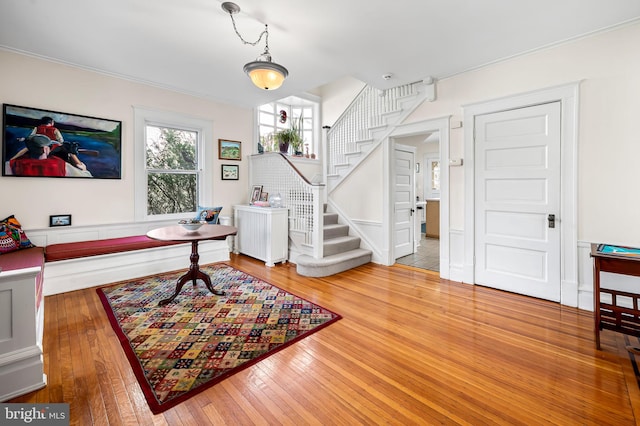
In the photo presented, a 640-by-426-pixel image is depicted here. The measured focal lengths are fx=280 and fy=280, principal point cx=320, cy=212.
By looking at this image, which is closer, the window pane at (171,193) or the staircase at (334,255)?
the staircase at (334,255)

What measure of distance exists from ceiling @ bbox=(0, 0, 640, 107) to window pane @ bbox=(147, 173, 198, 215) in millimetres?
1561

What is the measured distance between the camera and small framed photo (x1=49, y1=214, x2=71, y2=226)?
139 inches

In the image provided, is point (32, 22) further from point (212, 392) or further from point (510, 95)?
point (510, 95)

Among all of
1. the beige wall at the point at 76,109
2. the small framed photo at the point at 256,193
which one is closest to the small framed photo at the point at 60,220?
the beige wall at the point at 76,109

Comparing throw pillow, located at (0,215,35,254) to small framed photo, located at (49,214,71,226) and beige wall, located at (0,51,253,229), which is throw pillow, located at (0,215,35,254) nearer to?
beige wall, located at (0,51,253,229)

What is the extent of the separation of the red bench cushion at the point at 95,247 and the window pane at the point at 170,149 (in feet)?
4.22

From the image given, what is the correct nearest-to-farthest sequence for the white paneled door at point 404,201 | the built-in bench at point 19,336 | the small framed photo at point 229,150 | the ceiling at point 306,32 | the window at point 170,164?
the built-in bench at point 19,336 < the ceiling at point 306,32 < the window at point 170,164 < the white paneled door at point 404,201 < the small framed photo at point 229,150

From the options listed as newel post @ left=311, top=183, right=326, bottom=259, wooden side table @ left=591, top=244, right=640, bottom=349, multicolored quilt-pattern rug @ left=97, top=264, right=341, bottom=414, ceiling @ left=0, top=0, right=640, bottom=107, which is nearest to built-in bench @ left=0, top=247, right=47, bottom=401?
multicolored quilt-pattern rug @ left=97, top=264, right=341, bottom=414

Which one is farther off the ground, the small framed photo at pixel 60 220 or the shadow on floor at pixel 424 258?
the small framed photo at pixel 60 220

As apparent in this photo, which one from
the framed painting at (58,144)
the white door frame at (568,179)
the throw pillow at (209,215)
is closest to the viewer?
the white door frame at (568,179)

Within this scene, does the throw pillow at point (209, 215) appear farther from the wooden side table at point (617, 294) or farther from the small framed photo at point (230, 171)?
the wooden side table at point (617, 294)

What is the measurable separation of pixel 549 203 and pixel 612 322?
4.28ft

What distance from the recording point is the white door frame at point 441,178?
3.82 meters

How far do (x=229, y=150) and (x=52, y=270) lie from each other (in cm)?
305
